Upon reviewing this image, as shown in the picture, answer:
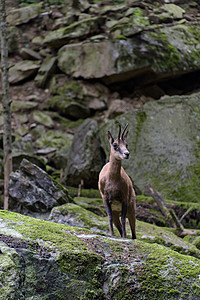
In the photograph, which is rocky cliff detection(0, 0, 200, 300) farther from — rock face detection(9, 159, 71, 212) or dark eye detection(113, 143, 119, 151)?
dark eye detection(113, 143, 119, 151)

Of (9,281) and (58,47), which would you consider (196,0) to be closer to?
(58,47)

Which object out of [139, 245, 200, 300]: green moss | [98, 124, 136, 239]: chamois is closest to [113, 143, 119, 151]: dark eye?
[98, 124, 136, 239]: chamois

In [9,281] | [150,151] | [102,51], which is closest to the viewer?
[9,281]

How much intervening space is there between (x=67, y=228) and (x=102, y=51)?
14114 mm

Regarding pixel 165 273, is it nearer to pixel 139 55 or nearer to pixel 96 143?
pixel 96 143

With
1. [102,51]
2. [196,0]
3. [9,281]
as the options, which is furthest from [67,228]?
[196,0]

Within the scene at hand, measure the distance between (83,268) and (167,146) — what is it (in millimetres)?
8754

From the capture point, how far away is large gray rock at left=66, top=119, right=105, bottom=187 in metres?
12.1

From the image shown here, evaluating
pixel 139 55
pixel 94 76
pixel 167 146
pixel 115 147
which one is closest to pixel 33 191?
pixel 115 147

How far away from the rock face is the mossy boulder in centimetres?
348

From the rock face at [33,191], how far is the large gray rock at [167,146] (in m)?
4.14

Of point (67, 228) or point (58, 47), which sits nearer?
point (67, 228)

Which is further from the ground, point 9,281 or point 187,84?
point 9,281

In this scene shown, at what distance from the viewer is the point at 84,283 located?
336 cm
